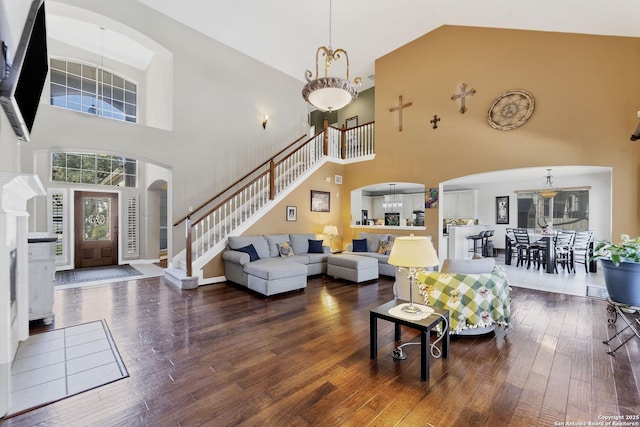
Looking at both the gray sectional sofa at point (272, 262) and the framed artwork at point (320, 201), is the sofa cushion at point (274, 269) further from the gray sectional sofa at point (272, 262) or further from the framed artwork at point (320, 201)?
the framed artwork at point (320, 201)

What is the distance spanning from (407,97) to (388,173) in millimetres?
1981

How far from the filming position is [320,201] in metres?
7.71

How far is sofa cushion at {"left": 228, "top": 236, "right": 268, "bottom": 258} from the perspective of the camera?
5668mm

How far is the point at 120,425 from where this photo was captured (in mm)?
1833

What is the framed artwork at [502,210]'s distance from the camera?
950cm

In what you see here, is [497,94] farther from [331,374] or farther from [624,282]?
[331,374]

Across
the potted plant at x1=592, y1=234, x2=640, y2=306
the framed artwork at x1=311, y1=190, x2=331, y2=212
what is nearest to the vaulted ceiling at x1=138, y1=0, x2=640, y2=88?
the potted plant at x1=592, y1=234, x2=640, y2=306

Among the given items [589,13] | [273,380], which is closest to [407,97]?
[589,13]

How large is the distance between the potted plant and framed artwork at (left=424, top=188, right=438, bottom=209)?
3833 millimetres

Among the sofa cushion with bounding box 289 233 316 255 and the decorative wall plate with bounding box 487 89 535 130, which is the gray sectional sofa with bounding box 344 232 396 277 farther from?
the decorative wall plate with bounding box 487 89 535 130

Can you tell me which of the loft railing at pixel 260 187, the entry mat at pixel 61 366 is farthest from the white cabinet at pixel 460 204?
the entry mat at pixel 61 366

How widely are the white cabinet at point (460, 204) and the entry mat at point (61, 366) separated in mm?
9771

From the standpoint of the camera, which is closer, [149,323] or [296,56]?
[149,323]

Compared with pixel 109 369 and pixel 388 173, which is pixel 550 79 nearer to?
pixel 388 173
